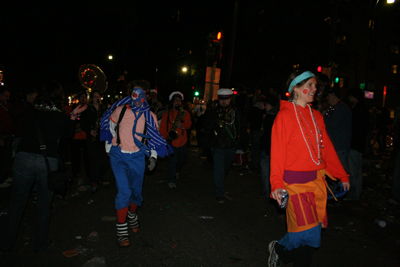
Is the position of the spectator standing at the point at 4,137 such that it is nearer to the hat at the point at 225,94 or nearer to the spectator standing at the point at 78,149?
the spectator standing at the point at 78,149

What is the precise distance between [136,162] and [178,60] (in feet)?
102

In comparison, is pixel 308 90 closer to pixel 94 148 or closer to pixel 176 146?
pixel 176 146

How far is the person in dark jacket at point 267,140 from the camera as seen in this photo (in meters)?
5.16


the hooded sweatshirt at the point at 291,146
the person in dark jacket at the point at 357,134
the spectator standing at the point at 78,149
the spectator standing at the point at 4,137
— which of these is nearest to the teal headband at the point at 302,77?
the hooded sweatshirt at the point at 291,146

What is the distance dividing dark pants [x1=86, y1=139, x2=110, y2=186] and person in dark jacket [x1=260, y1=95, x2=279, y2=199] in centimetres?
340

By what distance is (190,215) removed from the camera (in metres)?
4.96

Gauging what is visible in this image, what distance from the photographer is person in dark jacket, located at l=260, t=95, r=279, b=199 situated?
5.16 meters

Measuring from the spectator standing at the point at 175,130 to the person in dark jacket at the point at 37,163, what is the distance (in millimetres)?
3150

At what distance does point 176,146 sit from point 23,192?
12.1ft

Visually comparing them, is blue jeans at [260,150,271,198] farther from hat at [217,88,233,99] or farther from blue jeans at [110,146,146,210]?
blue jeans at [110,146,146,210]

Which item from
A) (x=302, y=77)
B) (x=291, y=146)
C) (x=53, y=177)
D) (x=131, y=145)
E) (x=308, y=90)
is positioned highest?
(x=302, y=77)

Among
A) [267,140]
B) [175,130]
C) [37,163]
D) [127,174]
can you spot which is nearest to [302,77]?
[267,140]

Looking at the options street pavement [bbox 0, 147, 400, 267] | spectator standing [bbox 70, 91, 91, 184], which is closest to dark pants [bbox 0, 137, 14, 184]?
street pavement [bbox 0, 147, 400, 267]

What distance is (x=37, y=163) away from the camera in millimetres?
3395
